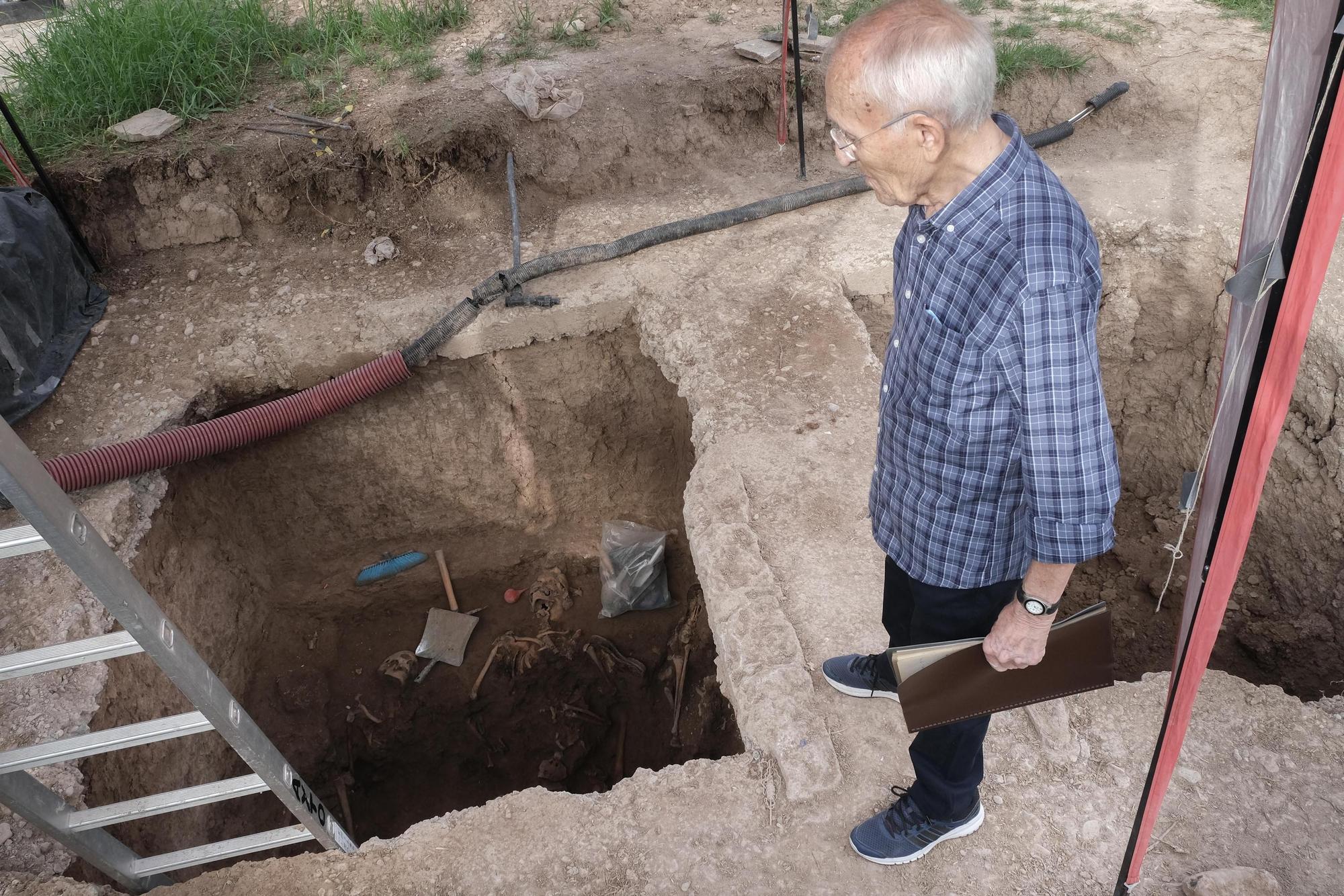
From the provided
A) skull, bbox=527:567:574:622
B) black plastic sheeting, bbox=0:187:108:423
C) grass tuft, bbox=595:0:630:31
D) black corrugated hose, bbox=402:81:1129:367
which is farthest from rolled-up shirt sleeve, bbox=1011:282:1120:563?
grass tuft, bbox=595:0:630:31

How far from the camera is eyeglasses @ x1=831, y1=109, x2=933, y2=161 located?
5.09 ft

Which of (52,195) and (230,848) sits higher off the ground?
(52,195)

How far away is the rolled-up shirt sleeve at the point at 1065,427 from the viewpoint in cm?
154

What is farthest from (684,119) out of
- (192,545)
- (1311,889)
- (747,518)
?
(1311,889)

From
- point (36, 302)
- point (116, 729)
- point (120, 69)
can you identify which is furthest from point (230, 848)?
point (120, 69)

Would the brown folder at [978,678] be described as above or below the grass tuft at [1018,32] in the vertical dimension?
below

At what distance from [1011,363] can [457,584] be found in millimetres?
4196

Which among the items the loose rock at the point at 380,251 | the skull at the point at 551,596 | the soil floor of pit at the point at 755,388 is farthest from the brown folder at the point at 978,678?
the loose rock at the point at 380,251

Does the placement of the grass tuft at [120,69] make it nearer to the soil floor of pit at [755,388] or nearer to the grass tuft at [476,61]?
the soil floor of pit at [755,388]

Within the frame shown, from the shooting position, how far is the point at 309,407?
13.6ft

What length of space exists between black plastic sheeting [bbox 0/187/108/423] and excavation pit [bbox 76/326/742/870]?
2.80 feet

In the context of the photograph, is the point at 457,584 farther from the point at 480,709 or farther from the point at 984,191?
the point at 984,191

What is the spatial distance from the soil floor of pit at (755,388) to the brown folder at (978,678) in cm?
70

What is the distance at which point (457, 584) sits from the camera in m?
5.21
